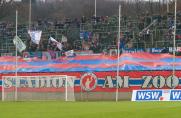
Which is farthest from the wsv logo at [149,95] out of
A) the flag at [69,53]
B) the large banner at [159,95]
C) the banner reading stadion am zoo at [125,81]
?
the flag at [69,53]

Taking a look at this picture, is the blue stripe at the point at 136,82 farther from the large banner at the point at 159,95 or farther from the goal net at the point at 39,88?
the goal net at the point at 39,88

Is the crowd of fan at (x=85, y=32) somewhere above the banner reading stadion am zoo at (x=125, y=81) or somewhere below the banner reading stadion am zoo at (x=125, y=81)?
above

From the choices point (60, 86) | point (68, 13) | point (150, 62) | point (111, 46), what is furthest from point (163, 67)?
point (68, 13)

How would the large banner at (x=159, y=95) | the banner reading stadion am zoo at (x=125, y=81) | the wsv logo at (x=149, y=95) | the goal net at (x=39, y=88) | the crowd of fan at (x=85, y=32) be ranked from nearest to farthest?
the large banner at (x=159, y=95) < the wsv logo at (x=149, y=95) < the banner reading stadion am zoo at (x=125, y=81) < the goal net at (x=39, y=88) < the crowd of fan at (x=85, y=32)

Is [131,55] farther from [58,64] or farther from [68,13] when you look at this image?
[68,13]

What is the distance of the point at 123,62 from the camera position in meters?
43.6

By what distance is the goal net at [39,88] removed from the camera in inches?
1654

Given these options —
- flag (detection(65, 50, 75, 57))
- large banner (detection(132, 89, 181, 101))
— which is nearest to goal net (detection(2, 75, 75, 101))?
large banner (detection(132, 89, 181, 101))

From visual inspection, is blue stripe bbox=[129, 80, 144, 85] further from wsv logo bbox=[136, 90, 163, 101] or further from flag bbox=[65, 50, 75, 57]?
flag bbox=[65, 50, 75, 57]

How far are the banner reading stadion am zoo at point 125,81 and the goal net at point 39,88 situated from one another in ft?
0.64

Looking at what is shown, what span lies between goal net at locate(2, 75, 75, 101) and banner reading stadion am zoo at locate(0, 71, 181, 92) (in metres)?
0.19

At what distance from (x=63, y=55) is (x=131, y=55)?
983cm

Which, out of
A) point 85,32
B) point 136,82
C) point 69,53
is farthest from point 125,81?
point 85,32

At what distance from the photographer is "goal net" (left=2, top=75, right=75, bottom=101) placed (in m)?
42.0
